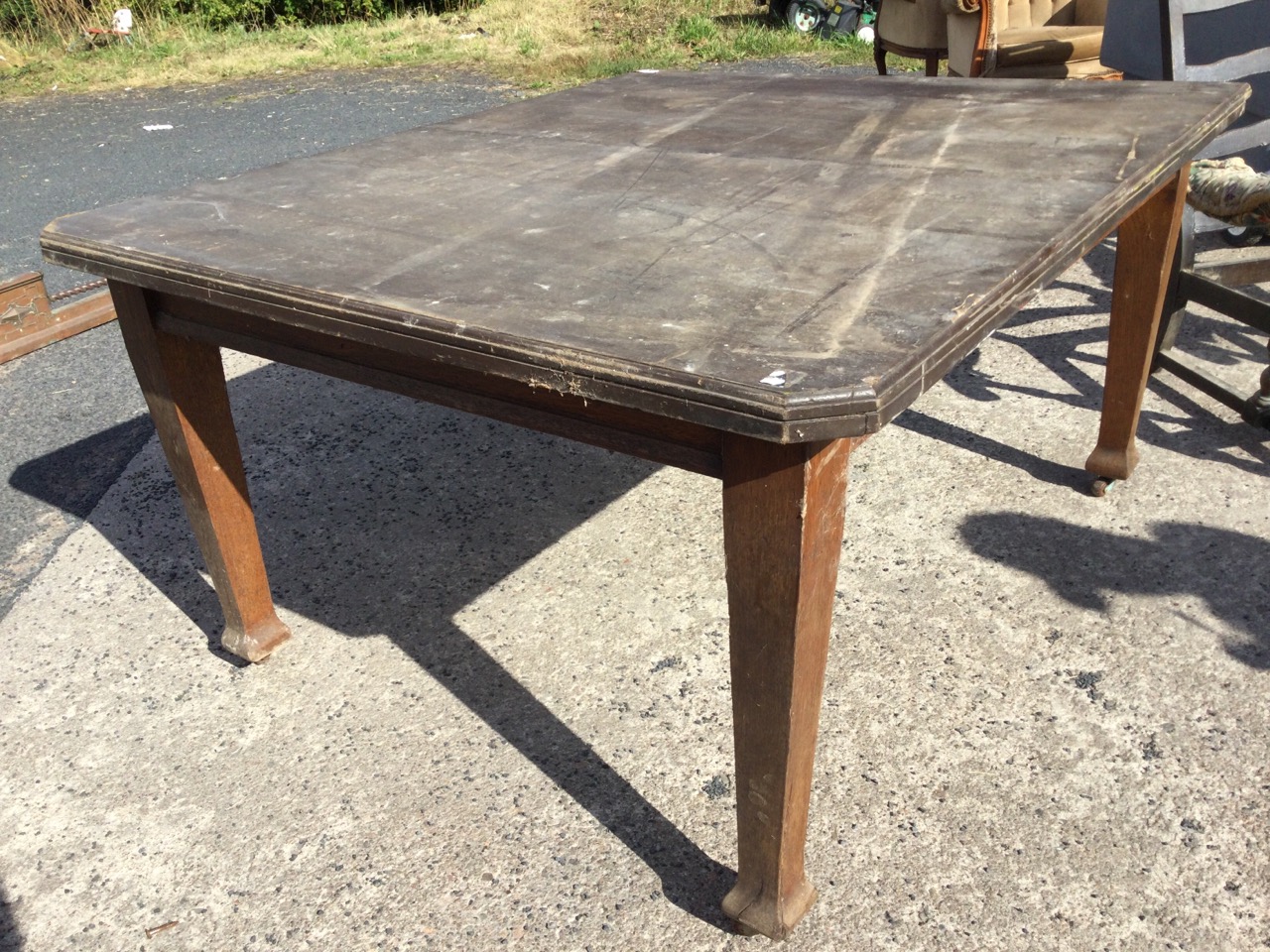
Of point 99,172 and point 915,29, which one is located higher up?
point 915,29

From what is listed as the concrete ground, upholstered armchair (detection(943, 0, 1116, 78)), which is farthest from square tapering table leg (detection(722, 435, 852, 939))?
upholstered armchair (detection(943, 0, 1116, 78))

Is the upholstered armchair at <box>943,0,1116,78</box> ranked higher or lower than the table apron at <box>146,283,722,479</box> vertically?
lower

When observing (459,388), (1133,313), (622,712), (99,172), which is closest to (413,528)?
(622,712)

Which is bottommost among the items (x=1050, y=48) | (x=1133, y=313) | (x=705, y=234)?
(x=1133, y=313)

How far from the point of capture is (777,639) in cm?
135

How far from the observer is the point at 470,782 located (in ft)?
6.29

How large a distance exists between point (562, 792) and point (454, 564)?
80 cm

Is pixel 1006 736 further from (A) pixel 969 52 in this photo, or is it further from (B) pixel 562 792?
(A) pixel 969 52

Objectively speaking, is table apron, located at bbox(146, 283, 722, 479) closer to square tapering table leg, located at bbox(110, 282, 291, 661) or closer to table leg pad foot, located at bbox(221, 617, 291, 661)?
square tapering table leg, located at bbox(110, 282, 291, 661)

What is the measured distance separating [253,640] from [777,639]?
4.31 ft

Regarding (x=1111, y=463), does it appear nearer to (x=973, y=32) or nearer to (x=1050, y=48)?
(x=1050, y=48)

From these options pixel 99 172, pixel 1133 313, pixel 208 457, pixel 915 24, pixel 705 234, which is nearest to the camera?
pixel 705 234

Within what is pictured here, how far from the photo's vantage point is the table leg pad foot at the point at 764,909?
1.56 m

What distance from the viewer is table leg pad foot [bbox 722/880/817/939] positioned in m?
1.56
